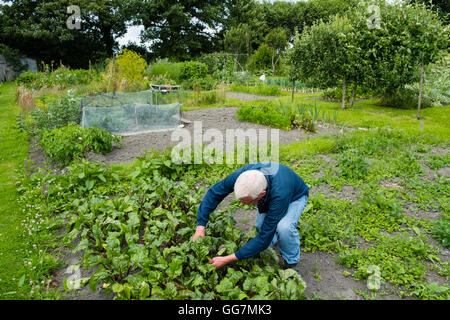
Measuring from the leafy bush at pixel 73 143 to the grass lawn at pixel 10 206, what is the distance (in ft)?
1.95

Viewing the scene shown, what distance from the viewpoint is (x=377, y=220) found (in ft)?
11.3

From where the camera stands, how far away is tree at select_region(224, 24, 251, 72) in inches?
1046

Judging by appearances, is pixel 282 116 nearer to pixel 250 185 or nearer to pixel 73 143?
pixel 73 143

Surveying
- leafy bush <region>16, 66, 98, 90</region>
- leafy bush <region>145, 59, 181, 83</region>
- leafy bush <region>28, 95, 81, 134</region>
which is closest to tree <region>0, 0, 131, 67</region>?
leafy bush <region>16, 66, 98, 90</region>

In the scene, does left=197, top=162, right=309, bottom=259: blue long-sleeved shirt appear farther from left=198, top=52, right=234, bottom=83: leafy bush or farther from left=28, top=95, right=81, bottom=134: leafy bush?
left=198, top=52, right=234, bottom=83: leafy bush

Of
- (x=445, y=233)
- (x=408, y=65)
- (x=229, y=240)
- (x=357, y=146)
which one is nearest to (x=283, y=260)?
(x=229, y=240)

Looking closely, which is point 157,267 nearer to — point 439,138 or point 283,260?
point 283,260

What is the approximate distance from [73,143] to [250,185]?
13.0 feet

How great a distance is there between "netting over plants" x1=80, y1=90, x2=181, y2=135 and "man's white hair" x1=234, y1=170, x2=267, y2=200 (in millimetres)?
5023

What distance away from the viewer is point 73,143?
16.5 feet

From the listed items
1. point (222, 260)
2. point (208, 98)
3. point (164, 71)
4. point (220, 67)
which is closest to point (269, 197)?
point (222, 260)

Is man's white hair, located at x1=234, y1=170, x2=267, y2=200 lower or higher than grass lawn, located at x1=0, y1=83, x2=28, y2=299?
higher

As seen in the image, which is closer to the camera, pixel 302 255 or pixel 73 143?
pixel 302 255

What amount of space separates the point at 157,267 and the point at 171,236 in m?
0.50
